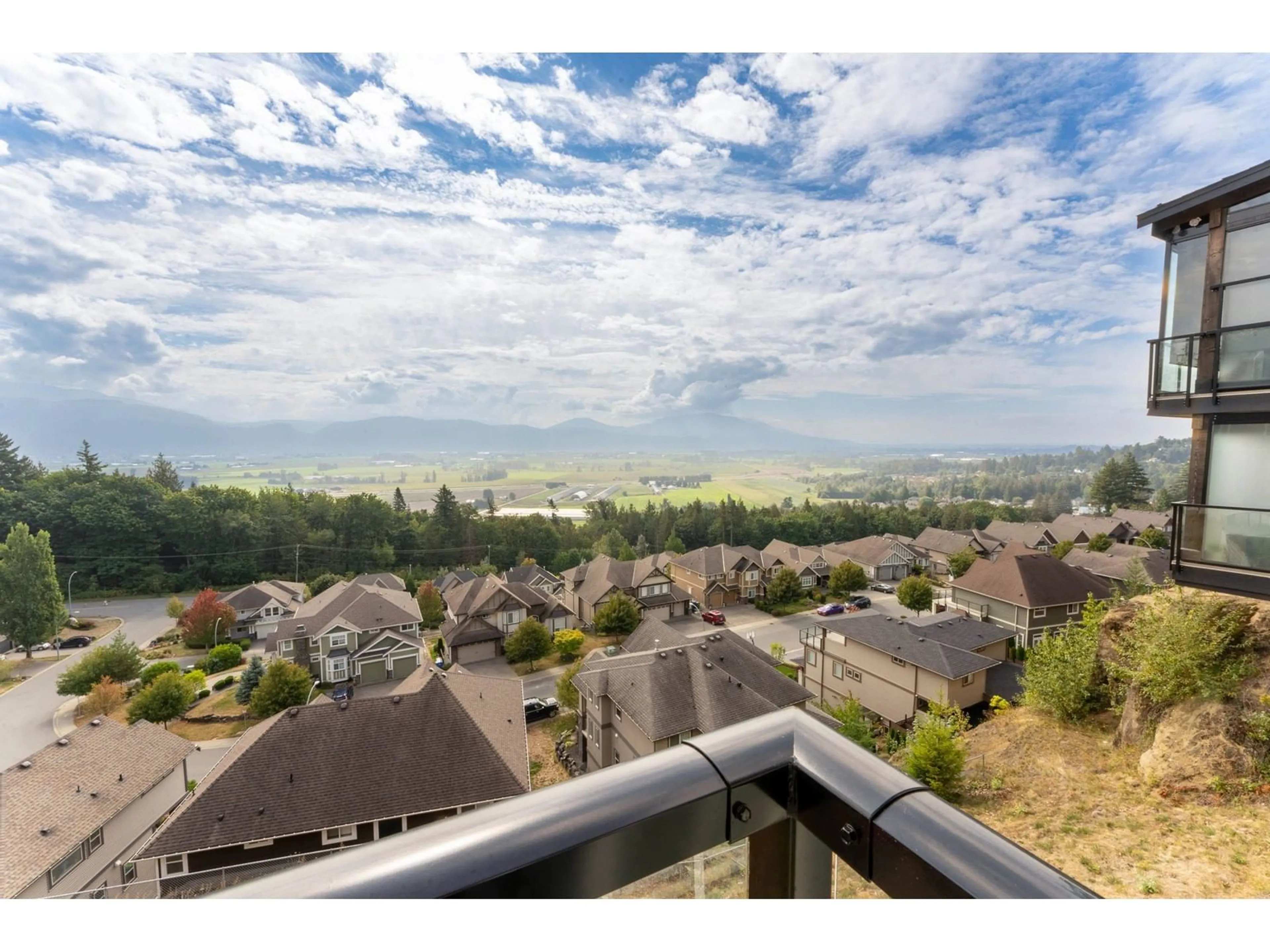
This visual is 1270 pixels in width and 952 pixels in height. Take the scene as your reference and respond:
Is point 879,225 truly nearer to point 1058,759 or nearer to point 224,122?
point 1058,759

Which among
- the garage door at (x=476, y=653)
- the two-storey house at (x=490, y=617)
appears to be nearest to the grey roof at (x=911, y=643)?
the two-storey house at (x=490, y=617)

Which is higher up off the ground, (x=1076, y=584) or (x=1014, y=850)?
(x=1014, y=850)

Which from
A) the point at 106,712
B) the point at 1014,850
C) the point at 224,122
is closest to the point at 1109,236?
the point at 1014,850

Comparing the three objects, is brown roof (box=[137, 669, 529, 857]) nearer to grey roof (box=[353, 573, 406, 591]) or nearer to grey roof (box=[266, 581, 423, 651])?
grey roof (box=[266, 581, 423, 651])

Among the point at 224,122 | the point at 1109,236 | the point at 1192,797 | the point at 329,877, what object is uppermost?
the point at 224,122

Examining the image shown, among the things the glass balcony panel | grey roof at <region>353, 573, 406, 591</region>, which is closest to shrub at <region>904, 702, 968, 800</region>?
the glass balcony panel

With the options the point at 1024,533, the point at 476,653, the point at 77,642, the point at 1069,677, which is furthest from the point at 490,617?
the point at 1024,533

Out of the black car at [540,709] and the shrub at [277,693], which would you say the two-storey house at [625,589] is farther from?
the shrub at [277,693]
